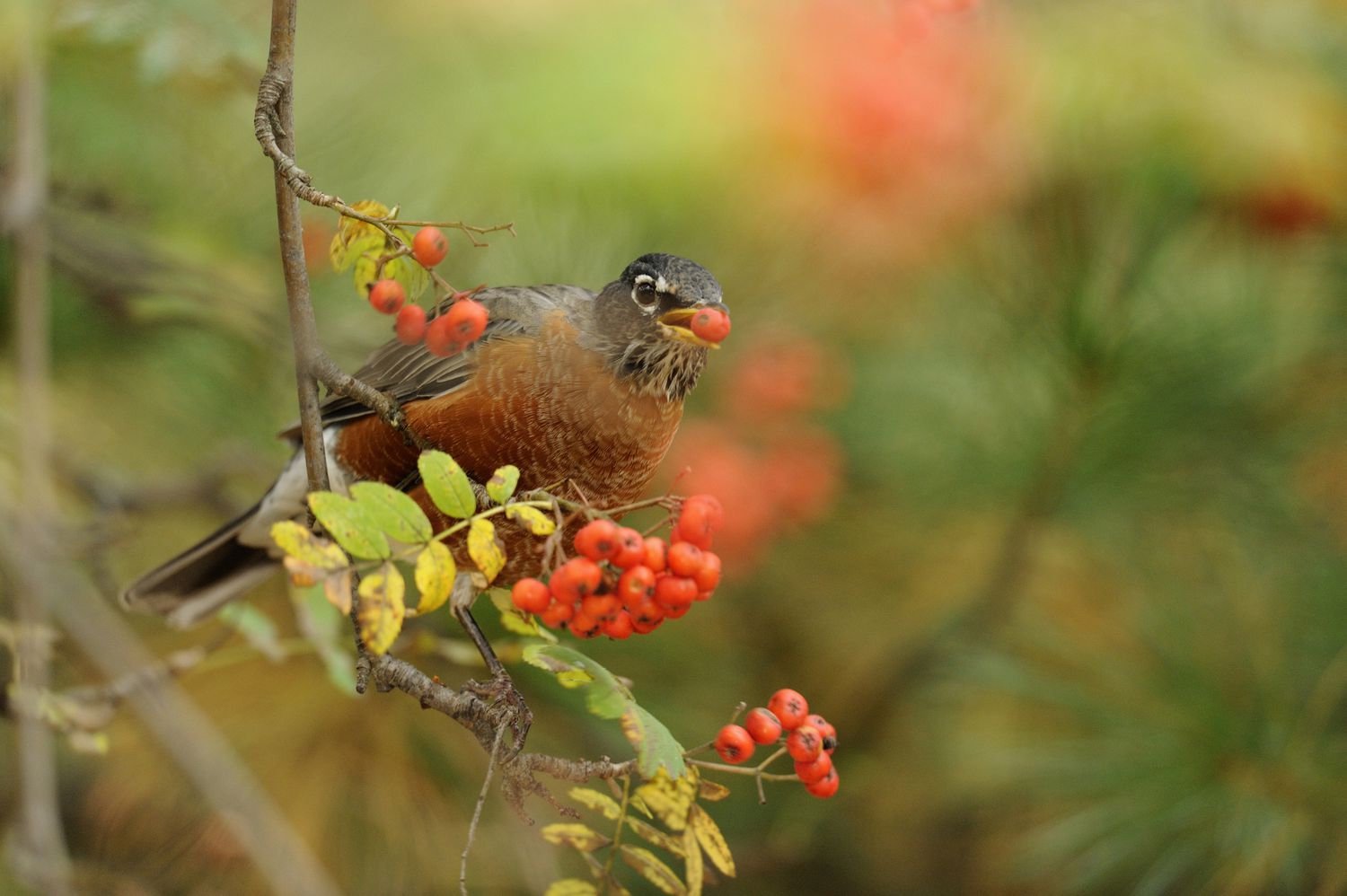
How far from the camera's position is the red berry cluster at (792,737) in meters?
1.15

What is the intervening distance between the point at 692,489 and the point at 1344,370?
4.60 ft

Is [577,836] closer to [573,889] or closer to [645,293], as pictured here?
[573,889]

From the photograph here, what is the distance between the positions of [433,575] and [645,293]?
685mm

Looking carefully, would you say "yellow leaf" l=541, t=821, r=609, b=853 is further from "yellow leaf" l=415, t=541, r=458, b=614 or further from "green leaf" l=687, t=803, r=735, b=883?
"yellow leaf" l=415, t=541, r=458, b=614

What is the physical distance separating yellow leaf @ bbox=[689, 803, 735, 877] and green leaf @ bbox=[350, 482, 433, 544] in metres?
0.38

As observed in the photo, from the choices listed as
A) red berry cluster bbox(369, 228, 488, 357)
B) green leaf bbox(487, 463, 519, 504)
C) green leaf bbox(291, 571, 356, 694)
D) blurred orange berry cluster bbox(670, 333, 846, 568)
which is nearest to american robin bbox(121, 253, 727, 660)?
green leaf bbox(291, 571, 356, 694)

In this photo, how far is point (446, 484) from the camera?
→ 3.29ft

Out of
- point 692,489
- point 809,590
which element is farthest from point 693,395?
point 809,590

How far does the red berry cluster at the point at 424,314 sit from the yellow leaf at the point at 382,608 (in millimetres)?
263

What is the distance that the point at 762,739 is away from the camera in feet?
3.76

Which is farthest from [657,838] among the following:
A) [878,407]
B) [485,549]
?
[878,407]

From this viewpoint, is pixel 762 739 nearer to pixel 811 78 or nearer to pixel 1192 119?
pixel 1192 119

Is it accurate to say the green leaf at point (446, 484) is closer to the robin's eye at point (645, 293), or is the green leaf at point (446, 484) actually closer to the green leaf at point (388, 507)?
the green leaf at point (388, 507)

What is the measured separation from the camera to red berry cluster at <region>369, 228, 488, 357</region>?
1084 mm
